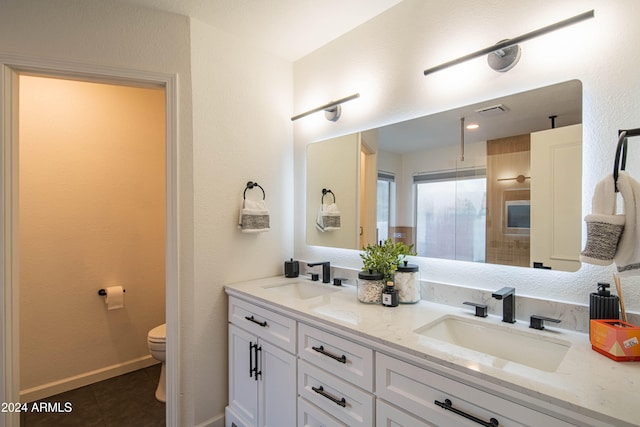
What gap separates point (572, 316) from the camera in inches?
47.7

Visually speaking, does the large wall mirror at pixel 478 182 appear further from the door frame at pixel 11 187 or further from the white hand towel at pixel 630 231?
the door frame at pixel 11 187

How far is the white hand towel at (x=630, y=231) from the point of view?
90cm

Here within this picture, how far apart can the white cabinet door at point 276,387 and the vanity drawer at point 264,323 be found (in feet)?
0.15

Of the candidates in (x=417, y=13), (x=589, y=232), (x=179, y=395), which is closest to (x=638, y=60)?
(x=589, y=232)

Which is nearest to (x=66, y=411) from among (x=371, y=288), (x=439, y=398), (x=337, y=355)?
(x=337, y=355)

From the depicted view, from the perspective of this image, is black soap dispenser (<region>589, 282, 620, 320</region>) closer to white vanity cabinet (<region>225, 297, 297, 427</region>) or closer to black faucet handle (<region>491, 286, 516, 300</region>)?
black faucet handle (<region>491, 286, 516, 300</region>)

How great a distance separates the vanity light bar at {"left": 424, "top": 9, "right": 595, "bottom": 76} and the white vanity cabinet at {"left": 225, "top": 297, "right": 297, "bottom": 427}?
141 cm

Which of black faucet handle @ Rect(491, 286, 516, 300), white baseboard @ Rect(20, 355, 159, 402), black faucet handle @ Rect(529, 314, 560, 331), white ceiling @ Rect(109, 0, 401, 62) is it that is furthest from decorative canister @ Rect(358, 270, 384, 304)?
white baseboard @ Rect(20, 355, 159, 402)

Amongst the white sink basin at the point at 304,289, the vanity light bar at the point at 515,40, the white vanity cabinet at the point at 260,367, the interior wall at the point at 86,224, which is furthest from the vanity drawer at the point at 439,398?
the interior wall at the point at 86,224

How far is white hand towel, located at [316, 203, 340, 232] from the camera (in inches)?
86.1

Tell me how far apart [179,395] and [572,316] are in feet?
6.63

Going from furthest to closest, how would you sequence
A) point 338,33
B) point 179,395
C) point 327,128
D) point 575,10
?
point 327,128
point 338,33
point 179,395
point 575,10

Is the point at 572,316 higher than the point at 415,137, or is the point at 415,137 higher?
the point at 415,137

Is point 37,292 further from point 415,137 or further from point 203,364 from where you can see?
point 415,137
